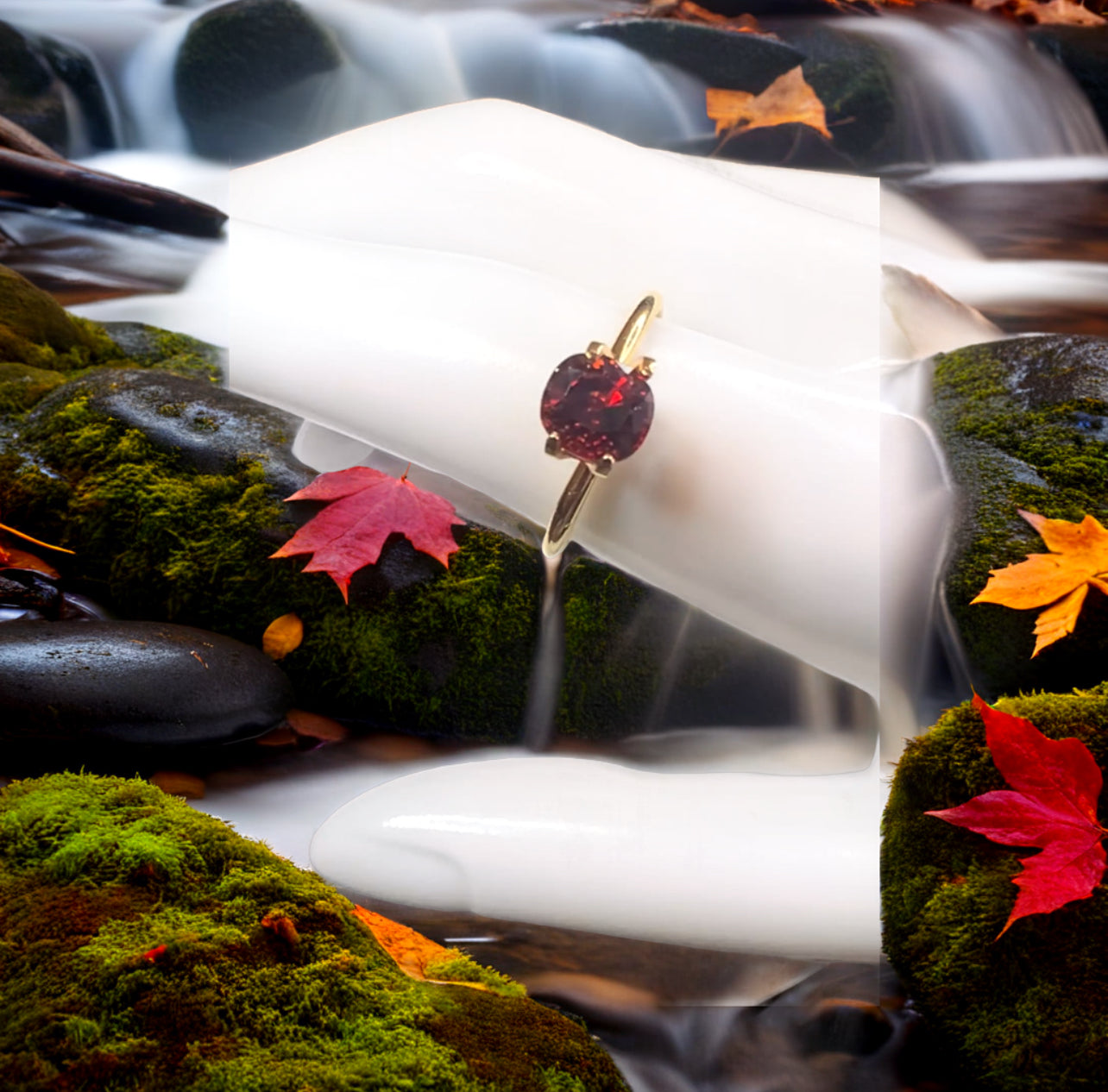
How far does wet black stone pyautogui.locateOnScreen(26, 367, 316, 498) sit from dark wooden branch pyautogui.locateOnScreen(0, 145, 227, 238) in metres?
0.14

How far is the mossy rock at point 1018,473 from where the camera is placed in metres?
0.54

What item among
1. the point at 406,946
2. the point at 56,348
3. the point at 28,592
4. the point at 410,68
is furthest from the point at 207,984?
the point at 410,68

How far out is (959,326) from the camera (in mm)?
778

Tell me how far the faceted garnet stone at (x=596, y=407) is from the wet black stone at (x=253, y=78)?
0.39m

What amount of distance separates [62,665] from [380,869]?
21 cm

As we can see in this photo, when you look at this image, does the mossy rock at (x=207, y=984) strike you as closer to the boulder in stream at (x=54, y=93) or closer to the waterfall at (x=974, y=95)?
the boulder in stream at (x=54, y=93)

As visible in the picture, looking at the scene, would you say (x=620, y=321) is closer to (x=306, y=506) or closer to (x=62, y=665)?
(x=306, y=506)

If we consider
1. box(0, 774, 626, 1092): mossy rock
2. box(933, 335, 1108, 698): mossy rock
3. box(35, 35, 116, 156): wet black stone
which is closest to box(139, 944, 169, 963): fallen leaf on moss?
box(0, 774, 626, 1092): mossy rock

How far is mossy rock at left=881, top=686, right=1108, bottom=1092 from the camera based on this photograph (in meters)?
0.37

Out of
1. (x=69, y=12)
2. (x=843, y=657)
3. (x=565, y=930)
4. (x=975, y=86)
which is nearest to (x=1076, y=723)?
(x=843, y=657)

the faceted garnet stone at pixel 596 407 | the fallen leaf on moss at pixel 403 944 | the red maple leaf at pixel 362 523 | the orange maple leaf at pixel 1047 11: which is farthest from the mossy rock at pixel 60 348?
the orange maple leaf at pixel 1047 11

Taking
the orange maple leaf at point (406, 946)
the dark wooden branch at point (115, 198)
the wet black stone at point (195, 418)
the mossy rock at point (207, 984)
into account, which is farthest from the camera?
the dark wooden branch at point (115, 198)

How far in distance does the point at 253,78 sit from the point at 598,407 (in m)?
0.47

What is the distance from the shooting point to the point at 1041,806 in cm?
42
